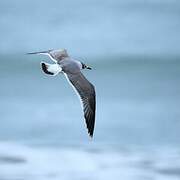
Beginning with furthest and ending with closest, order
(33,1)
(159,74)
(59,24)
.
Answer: (33,1)
(59,24)
(159,74)

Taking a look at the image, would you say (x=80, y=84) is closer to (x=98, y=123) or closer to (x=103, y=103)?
(x=98, y=123)

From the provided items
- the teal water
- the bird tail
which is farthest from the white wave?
the bird tail

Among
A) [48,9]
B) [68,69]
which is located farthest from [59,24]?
[68,69]

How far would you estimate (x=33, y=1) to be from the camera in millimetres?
5516

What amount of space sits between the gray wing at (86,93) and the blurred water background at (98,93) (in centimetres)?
16

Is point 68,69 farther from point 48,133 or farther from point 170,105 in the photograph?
point 170,105

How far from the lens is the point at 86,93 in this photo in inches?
136

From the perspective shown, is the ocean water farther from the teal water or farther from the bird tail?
the bird tail

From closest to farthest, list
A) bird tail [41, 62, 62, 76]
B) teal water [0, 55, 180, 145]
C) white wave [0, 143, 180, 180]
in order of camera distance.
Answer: white wave [0, 143, 180, 180] < bird tail [41, 62, 62, 76] < teal water [0, 55, 180, 145]

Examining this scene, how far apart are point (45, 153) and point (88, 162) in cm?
21

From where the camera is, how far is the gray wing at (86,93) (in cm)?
344

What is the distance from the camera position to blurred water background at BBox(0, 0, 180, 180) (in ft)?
11.1

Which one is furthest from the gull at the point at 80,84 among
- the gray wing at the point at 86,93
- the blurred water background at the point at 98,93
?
the blurred water background at the point at 98,93

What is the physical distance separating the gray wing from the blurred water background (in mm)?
159
